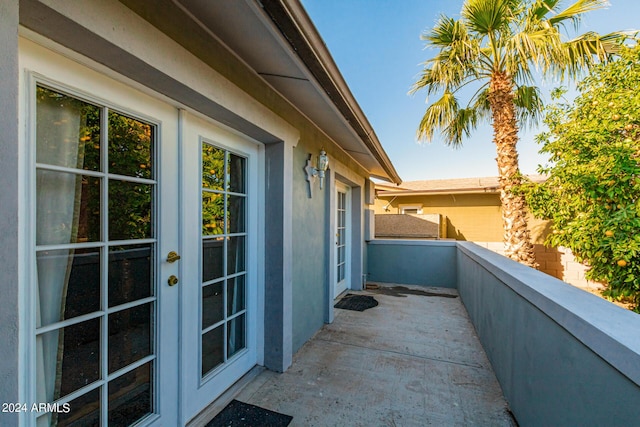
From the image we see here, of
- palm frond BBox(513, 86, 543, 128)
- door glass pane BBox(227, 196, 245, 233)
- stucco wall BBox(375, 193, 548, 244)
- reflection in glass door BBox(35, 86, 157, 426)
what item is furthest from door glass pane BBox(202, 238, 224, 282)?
stucco wall BBox(375, 193, 548, 244)

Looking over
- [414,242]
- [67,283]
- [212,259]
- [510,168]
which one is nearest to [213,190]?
[212,259]

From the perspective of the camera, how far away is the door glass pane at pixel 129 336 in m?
1.56

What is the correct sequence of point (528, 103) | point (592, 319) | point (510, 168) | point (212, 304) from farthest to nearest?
point (528, 103)
point (510, 168)
point (212, 304)
point (592, 319)

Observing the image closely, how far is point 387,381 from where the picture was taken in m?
2.67

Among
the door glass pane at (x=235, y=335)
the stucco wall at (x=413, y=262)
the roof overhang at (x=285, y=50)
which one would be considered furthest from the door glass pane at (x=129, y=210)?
the stucco wall at (x=413, y=262)

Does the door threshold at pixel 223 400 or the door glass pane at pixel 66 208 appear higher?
the door glass pane at pixel 66 208

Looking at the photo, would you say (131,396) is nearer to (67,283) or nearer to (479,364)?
(67,283)

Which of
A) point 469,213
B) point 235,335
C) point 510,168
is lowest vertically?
point 235,335

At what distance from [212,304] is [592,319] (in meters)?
2.32

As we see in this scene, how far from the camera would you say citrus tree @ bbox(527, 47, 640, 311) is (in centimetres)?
356

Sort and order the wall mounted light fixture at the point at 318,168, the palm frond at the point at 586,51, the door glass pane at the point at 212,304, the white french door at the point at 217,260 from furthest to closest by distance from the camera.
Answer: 1. the palm frond at the point at 586,51
2. the wall mounted light fixture at the point at 318,168
3. the door glass pane at the point at 212,304
4. the white french door at the point at 217,260

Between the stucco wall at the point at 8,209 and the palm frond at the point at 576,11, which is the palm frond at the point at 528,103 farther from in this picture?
the stucco wall at the point at 8,209

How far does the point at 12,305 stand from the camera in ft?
3.07

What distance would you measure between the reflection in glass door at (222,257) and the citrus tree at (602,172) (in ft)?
15.0
